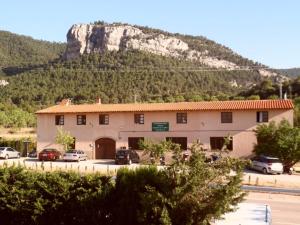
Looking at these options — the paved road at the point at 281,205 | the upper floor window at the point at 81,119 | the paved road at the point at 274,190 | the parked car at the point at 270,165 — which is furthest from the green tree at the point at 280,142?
the upper floor window at the point at 81,119

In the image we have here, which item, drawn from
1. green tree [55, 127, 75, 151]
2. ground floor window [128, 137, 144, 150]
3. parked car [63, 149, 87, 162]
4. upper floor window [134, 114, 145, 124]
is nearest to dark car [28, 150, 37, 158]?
green tree [55, 127, 75, 151]

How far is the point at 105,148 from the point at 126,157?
6.35 metres

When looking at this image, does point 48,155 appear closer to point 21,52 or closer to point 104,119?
point 104,119

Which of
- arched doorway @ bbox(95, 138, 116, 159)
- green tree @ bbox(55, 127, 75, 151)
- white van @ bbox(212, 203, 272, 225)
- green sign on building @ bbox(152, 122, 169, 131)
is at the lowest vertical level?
white van @ bbox(212, 203, 272, 225)

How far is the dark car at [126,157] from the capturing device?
147 ft

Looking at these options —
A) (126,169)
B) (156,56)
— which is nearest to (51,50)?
(156,56)

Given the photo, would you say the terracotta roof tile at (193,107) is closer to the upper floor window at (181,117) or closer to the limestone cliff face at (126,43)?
the upper floor window at (181,117)

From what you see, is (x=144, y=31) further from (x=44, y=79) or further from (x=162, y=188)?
(x=162, y=188)

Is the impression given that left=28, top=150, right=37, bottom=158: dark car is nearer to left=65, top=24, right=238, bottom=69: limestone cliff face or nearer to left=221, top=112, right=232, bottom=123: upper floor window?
left=221, top=112, right=232, bottom=123: upper floor window

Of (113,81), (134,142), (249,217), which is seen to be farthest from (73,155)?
(113,81)

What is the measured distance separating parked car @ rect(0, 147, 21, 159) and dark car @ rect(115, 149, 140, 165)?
13.6 m

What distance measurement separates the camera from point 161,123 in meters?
49.2

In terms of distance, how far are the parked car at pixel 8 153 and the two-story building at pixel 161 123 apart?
2681 mm

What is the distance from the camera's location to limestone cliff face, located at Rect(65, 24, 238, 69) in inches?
5664
